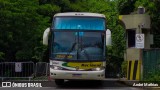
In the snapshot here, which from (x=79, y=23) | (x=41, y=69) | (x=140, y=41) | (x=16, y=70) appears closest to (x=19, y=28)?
(x=41, y=69)

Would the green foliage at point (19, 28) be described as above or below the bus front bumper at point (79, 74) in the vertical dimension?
above

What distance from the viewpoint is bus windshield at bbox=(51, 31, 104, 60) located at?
20016mm

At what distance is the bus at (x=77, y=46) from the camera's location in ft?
65.3

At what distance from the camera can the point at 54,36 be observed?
20.5 m

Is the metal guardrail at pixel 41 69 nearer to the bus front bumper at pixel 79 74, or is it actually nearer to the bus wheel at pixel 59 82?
the bus wheel at pixel 59 82

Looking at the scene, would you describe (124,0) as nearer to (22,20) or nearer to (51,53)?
(22,20)

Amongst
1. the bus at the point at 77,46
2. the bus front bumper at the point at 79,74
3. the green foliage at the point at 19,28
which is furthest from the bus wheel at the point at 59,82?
the green foliage at the point at 19,28

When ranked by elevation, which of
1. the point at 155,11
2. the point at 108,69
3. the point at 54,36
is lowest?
the point at 108,69

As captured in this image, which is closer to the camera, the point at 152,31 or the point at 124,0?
the point at 152,31

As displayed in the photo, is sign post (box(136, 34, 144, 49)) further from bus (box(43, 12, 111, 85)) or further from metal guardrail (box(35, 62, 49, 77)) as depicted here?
metal guardrail (box(35, 62, 49, 77))

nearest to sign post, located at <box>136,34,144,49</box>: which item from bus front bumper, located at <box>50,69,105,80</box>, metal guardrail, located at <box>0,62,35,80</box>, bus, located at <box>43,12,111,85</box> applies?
bus, located at <box>43,12,111,85</box>

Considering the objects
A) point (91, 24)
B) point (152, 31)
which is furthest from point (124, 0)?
point (91, 24)

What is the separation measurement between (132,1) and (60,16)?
42.8 ft

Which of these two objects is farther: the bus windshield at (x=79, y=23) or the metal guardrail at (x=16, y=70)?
the metal guardrail at (x=16, y=70)
